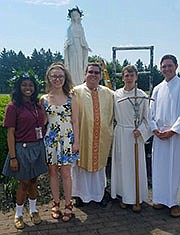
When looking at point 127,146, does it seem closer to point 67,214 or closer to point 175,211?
point 175,211

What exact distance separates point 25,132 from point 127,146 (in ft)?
4.59

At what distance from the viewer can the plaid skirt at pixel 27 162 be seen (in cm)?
354

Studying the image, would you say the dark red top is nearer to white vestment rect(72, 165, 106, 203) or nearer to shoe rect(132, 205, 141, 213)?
white vestment rect(72, 165, 106, 203)

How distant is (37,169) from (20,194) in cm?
41

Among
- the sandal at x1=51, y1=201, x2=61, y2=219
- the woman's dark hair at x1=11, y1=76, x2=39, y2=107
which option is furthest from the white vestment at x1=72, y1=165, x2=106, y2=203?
the woman's dark hair at x1=11, y1=76, x2=39, y2=107

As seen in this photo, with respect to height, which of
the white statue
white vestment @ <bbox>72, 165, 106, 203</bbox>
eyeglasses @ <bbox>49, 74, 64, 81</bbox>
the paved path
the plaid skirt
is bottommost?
the paved path

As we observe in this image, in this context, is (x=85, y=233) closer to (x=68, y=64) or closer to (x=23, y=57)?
(x=68, y=64)

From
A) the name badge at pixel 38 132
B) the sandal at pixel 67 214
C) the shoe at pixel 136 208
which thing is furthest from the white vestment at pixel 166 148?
the name badge at pixel 38 132

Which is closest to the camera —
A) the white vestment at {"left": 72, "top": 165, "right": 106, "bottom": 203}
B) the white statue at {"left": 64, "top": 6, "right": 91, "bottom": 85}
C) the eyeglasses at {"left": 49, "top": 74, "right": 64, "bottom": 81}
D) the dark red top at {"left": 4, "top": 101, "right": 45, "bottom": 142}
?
the dark red top at {"left": 4, "top": 101, "right": 45, "bottom": 142}

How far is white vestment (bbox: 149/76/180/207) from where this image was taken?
13.2 ft

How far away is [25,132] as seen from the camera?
3541 millimetres

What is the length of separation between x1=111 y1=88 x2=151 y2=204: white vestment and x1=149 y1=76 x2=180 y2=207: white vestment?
146 mm

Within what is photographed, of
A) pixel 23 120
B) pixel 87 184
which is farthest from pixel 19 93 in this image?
pixel 87 184

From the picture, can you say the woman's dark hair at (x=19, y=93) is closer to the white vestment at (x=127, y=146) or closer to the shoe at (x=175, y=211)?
the white vestment at (x=127, y=146)
